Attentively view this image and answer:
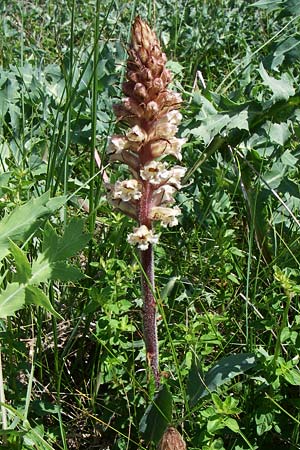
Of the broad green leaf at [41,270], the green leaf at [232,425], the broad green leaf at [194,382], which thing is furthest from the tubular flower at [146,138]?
the green leaf at [232,425]

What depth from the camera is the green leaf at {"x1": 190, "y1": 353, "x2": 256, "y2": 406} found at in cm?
201

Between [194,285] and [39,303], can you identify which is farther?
[194,285]

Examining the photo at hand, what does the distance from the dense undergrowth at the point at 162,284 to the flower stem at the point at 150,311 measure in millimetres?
38

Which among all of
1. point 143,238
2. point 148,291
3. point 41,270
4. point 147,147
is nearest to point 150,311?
point 148,291

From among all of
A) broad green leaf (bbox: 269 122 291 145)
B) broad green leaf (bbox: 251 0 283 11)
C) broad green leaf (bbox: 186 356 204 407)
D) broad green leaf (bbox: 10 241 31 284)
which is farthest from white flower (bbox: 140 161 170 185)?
broad green leaf (bbox: 251 0 283 11)

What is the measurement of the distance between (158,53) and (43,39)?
9.73 ft

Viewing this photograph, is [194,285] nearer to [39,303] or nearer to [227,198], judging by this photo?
[227,198]

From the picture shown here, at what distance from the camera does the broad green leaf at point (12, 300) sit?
2039 mm

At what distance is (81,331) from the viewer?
2514 millimetres

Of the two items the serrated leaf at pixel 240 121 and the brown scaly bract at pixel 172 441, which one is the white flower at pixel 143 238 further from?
the serrated leaf at pixel 240 121

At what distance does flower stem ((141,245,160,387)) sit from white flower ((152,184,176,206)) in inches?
5.0

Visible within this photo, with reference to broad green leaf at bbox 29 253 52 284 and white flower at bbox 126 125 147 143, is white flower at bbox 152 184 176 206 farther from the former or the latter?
broad green leaf at bbox 29 253 52 284

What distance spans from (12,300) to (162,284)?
25.3 inches

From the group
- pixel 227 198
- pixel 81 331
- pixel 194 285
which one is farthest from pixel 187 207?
pixel 81 331
